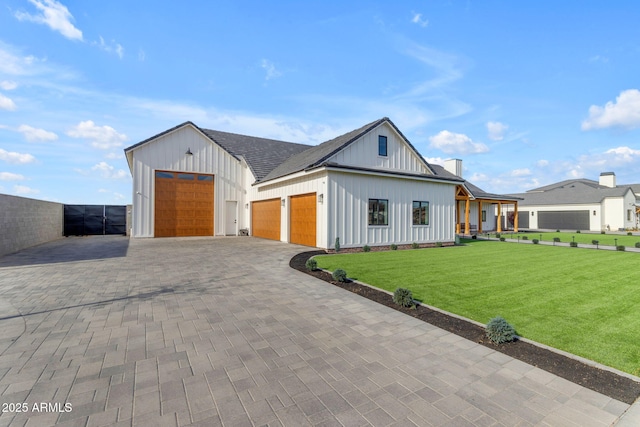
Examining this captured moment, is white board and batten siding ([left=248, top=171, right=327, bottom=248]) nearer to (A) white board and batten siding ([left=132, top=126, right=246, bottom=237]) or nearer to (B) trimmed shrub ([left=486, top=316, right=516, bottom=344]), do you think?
(A) white board and batten siding ([left=132, top=126, right=246, bottom=237])

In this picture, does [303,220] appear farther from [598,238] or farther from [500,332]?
[598,238]

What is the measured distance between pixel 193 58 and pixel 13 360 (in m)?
11.4

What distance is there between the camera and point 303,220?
1390cm

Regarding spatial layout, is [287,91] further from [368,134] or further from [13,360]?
[13,360]

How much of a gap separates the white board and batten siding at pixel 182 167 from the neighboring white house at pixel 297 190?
2.2 inches

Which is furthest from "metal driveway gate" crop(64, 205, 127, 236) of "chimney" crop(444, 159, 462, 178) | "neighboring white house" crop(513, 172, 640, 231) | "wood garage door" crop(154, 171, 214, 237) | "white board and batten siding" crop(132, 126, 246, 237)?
"neighboring white house" crop(513, 172, 640, 231)

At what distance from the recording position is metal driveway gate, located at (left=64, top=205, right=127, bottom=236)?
68.1 ft

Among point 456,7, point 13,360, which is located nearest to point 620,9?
point 456,7

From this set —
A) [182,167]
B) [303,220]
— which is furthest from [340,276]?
[182,167]

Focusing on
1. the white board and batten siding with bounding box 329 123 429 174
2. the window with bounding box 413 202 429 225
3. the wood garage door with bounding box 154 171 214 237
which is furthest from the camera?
the wood garage door with bounding box 154 171 214 237

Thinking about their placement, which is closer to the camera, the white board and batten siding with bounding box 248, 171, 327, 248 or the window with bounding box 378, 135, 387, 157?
the white board and batten siding with bounding box 248, 171, 327, 248

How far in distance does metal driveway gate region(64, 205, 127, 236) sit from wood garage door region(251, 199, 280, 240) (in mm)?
11380

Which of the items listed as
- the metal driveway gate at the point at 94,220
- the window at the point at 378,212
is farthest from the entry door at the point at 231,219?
the window at the point at 378,212

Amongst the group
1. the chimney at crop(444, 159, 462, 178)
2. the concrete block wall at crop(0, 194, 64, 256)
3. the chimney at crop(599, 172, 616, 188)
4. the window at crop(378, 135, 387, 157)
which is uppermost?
the chimney at crop(599, 172, 616, 188)
